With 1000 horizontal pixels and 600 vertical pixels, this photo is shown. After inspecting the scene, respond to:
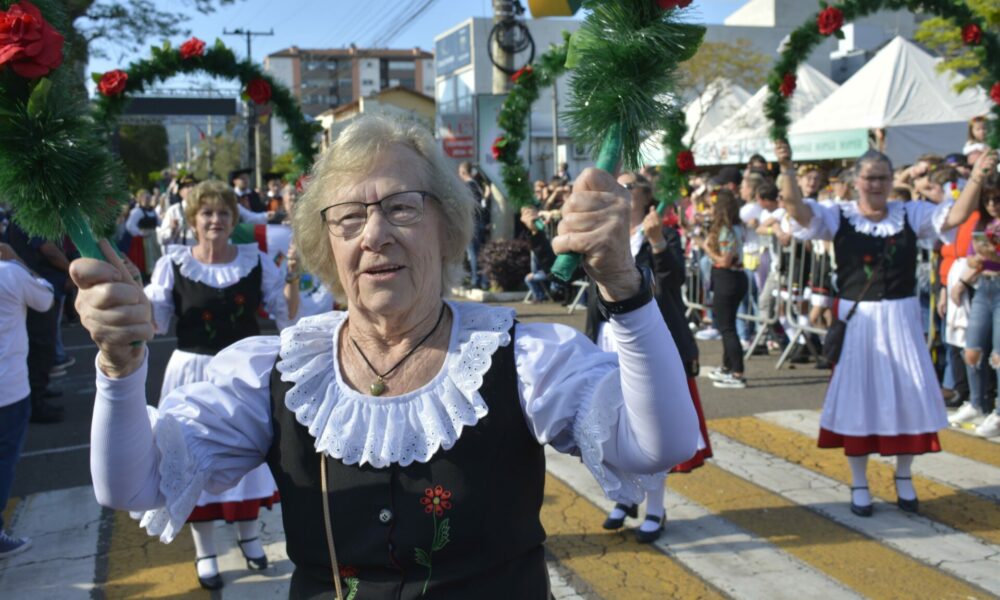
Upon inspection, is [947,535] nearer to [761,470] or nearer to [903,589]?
[903,589]

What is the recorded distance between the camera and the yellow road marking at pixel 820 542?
4570 mm

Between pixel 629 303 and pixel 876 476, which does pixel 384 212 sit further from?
pixel 876 476

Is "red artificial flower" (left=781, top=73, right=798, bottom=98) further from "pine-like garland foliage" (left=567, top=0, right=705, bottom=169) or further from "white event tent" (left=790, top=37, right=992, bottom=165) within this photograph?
"white event tent" (left=790, top=37, right=992, bottom=165)

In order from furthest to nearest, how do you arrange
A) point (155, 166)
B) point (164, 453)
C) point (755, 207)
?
point (155, 166) → point (755, 207) → point (164, 453)

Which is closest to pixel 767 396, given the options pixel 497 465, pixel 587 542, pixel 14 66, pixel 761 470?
pixel 761 470

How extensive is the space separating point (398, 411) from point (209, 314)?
3.40m

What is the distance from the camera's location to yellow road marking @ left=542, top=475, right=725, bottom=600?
4629mm

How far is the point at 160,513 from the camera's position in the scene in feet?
7.62

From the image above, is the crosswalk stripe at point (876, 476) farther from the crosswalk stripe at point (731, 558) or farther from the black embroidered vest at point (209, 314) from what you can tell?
the black embroidered vest at point (209, 314)

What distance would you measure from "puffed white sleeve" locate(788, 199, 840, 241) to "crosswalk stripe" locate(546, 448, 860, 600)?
190cm

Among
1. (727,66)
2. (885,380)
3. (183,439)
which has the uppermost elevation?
(727,66)

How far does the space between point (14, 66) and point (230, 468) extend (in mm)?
1086

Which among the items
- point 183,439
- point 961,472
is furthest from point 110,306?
point 961,472

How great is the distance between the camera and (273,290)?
18.6 feet
